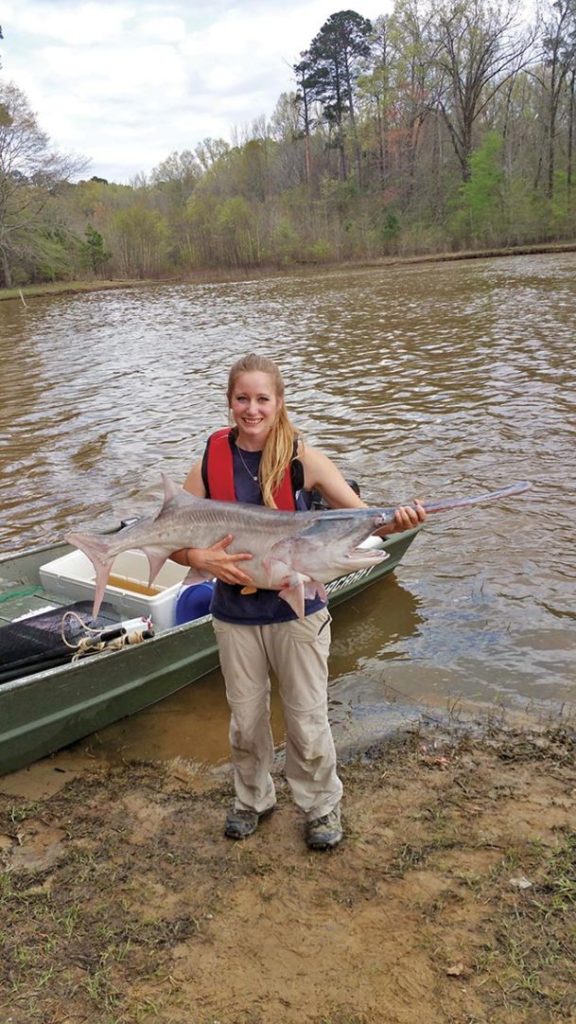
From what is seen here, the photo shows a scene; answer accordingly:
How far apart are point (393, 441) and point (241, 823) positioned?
9105 mm

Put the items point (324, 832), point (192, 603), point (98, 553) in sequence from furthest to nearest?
point (192, 603)
point (324, 832)
point (98, 553)

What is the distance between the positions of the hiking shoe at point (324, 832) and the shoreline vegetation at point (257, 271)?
48282 millimetres

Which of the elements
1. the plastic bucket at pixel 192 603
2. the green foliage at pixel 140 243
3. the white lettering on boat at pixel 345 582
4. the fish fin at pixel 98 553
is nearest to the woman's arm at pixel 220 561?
the fish fin at pixel 98 553

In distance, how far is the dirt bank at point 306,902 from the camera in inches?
117

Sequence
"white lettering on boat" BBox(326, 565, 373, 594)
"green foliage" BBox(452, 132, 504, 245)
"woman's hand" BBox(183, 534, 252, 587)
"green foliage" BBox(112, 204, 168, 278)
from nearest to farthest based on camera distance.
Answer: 1. "woman's hand" BBox(183, 534, 252, 587)
2. "white lettering on boat" BBox(326, 565, 373, 594)
3. "green foliage" BBox(452, 132, 504, 245)
4. "green foliage" BBox(112, 204, 168, 278)

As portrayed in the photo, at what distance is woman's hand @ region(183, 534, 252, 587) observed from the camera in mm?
3307

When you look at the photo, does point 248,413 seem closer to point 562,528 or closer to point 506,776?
point 506,776

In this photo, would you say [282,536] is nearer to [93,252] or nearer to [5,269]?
[5,269]

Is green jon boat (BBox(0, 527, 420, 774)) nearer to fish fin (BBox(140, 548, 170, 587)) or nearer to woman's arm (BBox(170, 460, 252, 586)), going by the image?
woman's arm (BBox(170, 460, 252, 586))

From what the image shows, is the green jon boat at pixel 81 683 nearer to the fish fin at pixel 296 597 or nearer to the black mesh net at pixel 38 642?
the black mesh net at pixel 38 642

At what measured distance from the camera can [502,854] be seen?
3691 mm

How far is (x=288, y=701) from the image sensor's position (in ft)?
12.0

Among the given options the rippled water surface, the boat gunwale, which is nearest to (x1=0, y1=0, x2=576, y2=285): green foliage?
the rippled water surface

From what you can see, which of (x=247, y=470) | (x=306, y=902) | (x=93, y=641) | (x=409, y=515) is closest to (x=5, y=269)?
(x=93, y=641)
